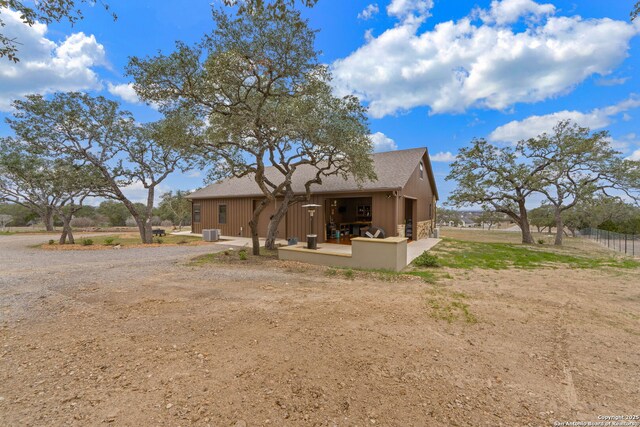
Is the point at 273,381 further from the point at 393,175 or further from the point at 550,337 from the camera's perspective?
the point at 393,175

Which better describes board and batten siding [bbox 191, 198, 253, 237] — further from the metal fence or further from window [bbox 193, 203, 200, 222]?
the metal fence

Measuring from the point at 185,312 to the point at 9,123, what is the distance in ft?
51.0

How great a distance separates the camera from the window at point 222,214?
1775cm

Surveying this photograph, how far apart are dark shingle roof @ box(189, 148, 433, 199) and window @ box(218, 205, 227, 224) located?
793 mm

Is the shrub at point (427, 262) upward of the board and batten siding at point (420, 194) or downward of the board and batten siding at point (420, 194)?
downward

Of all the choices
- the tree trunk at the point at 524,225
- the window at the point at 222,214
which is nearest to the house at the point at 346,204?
the window at the point at 222,214

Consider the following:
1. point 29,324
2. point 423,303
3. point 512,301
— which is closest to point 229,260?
point 29,324

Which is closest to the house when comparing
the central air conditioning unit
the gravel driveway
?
the central air conditioning unit

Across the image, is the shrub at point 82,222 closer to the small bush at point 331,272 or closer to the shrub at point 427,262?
the small bush at point 331,272

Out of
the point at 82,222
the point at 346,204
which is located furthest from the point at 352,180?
the point at 82,222

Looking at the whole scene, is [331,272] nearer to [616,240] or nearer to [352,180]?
[352,180]

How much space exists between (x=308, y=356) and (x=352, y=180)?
11.5m

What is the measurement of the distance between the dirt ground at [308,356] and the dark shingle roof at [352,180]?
733cm

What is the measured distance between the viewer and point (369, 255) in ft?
26.1
